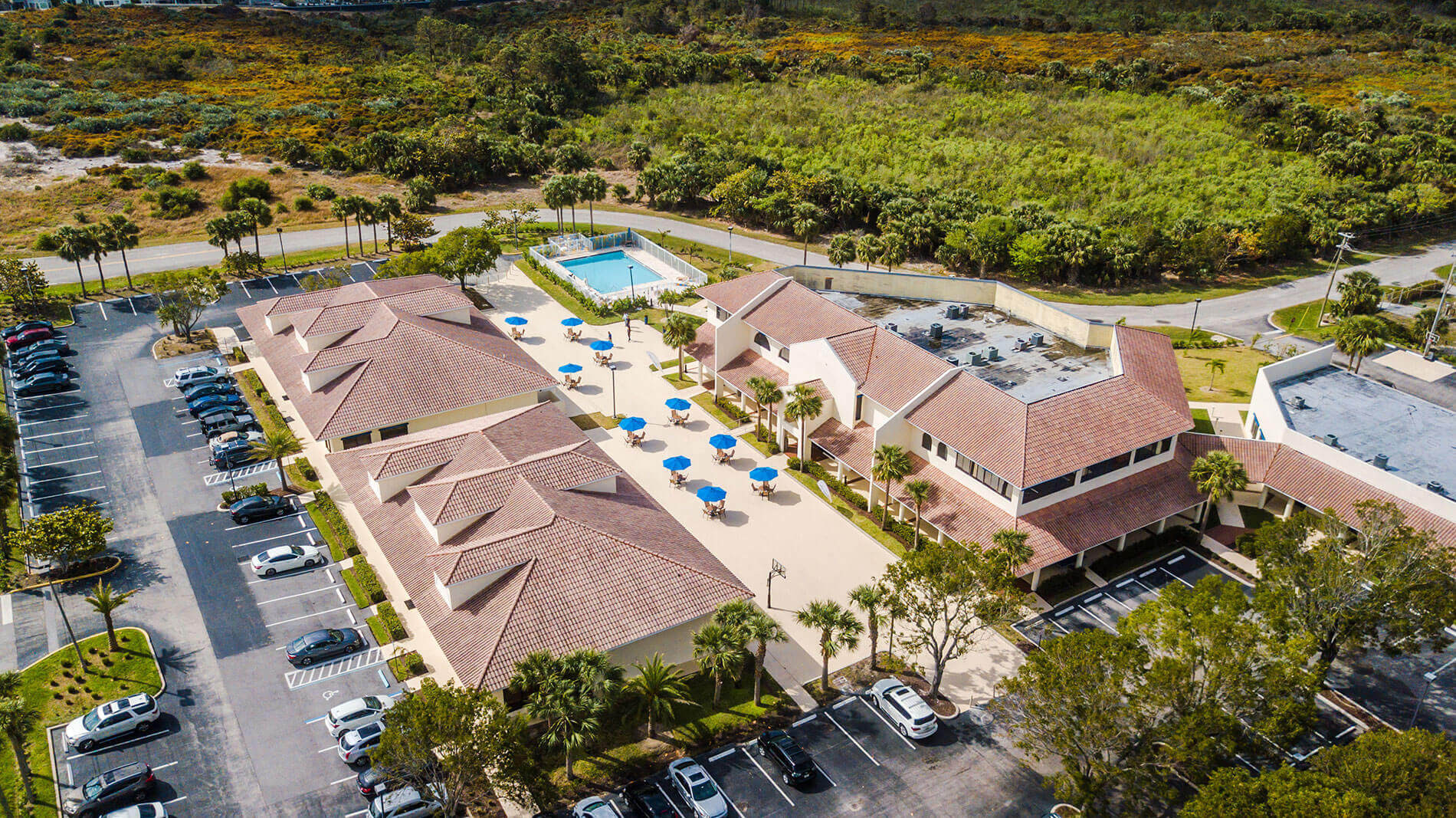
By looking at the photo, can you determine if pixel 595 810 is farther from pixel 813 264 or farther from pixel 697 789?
pixel 813 264

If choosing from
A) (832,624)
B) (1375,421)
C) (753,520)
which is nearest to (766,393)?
(753,520)

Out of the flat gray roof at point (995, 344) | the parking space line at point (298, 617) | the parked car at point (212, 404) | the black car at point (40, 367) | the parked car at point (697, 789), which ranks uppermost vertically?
the flat gray roof at point (995, 344)

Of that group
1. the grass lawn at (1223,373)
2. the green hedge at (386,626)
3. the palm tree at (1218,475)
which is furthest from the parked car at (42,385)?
the grass lawn at (1223,373)

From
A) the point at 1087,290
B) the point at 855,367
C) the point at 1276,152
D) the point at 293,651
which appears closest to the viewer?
the point at 293,651

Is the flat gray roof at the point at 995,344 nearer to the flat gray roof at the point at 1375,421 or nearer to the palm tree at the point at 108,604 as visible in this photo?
the flat gray roof at the point at 1375,421

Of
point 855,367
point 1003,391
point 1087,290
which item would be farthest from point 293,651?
point 1087,290

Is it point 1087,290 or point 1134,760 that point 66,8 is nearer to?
point 1087,290
